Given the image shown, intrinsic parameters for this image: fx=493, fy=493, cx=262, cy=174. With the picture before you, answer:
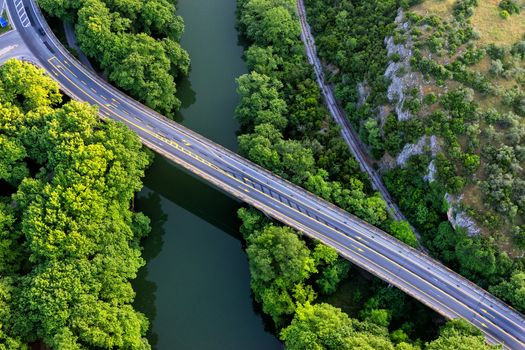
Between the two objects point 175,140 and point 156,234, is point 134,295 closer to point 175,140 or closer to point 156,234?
point 156,234

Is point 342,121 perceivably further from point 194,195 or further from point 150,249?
point 150,249

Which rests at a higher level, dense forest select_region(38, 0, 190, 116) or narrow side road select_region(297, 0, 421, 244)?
dense forest select_region(38, 0, 190, 116)

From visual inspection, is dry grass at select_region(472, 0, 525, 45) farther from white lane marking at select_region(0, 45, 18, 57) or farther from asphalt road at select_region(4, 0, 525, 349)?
white lane marking at select_region(0, 45, 18, 57)

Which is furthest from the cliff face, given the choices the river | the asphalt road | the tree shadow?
the tree shadow

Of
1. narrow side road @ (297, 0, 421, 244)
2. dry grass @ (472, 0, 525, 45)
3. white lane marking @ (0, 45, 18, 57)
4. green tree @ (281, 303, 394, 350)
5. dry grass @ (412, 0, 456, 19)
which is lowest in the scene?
green tree @ (281, 303, 394, 350)

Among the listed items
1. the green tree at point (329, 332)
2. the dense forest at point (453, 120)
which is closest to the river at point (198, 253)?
the green tree at point (329, 332)

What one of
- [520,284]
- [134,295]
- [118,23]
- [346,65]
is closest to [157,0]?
[118,23]

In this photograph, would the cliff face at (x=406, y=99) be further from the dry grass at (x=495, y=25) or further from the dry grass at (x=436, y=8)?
the dry grass at (x=495, y=25)
